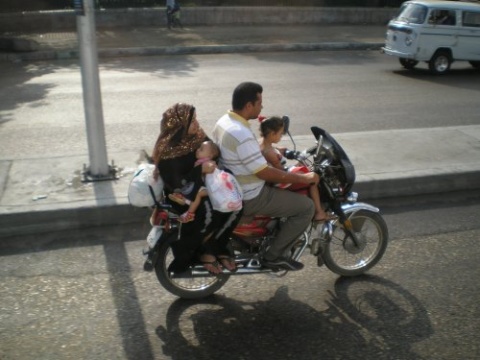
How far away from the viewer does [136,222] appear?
17.4ft

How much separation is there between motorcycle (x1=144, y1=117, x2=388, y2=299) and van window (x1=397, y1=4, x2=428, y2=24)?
1097 cm

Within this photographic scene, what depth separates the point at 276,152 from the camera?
3844 millimetres

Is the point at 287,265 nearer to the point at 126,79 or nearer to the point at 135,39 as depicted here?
the point at 126,79

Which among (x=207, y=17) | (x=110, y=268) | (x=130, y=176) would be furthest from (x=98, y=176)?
(x=207, y=17)

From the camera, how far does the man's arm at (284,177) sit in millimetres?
3613

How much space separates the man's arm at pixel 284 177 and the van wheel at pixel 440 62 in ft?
37.0

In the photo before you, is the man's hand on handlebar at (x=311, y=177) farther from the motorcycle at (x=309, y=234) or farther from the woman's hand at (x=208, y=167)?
the woman's hand at (x=208, y=167)

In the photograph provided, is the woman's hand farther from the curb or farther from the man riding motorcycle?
the curb

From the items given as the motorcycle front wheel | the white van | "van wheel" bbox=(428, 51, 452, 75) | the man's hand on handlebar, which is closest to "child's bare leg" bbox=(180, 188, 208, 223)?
the motorcycle front wheel

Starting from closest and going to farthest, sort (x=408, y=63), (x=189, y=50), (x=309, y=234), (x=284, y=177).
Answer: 1. (x=284, y=177)
2. (x=309, y=234)
3. (x=408, y=63)
4. (x=189, y=50)

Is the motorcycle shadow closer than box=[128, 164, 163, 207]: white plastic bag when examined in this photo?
Yes

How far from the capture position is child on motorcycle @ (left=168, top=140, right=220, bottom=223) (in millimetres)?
3527

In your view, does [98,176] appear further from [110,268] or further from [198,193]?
[198,193]

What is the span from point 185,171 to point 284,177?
71 cm
